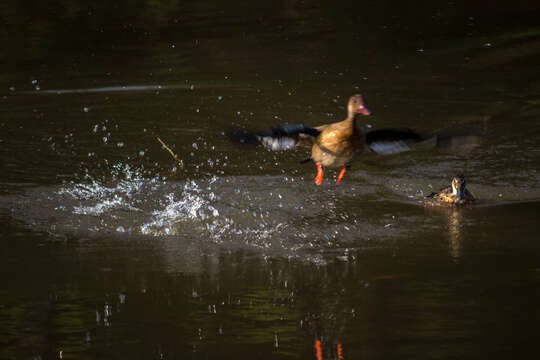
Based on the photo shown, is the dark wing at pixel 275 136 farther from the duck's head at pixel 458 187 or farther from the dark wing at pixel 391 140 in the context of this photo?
the duck's head at pixel 458 187

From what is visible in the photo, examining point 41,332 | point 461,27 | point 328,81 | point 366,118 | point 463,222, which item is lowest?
point 41,332

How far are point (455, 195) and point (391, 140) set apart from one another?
1.73m

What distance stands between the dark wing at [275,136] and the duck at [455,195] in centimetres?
194

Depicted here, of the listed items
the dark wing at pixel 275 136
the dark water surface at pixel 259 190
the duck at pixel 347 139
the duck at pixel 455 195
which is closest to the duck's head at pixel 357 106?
the duck at pixel 347 139

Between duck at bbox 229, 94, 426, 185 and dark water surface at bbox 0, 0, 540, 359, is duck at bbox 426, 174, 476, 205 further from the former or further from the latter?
duck at bbox 229, 94, 426, 185

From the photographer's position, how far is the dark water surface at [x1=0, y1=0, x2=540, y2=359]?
4793 millimetres

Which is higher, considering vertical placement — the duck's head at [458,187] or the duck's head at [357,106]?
the duck's head at [357,106]

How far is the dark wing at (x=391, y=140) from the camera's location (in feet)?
19.5

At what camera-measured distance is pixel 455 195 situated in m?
7.52

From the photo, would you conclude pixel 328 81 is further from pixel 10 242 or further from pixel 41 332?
pixel 41 332

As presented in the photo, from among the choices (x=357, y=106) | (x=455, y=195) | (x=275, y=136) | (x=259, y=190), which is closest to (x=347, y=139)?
(x=357, y=106)

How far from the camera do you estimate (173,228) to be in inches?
269

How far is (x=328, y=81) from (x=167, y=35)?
12.2ft

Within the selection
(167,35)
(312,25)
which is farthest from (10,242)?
(312,25)
